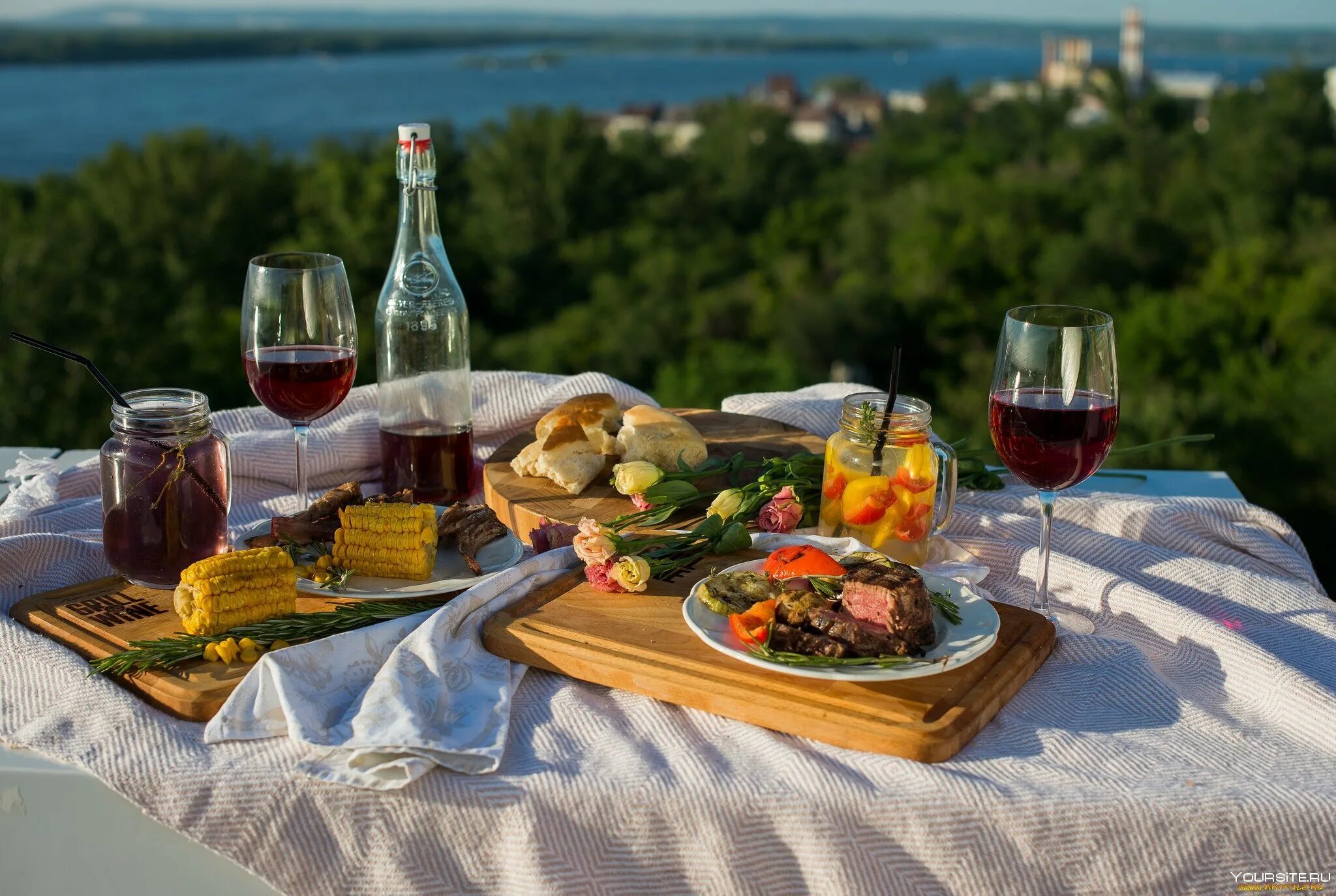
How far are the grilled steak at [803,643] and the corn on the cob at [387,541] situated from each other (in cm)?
56

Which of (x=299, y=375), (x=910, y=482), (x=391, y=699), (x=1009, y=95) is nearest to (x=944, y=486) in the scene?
(x=910, y=482)

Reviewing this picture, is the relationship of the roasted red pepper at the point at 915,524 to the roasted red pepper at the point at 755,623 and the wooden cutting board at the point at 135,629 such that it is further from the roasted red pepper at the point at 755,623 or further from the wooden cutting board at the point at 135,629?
the wooden cutting board at the point at 135,629

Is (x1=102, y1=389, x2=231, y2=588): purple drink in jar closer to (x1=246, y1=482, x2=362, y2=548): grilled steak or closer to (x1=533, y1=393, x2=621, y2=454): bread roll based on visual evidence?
(x1=246, y1=482, x2=362, y2=548): grilled steak

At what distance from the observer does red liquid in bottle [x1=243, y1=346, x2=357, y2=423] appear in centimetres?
202

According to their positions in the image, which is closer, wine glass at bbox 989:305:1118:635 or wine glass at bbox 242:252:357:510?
wine glass at bbox 989:305:1118:635

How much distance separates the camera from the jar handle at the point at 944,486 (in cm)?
197

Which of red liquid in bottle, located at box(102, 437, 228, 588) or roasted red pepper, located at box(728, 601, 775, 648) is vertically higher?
red liquid in bottle, located at box(102, 437, 228, 588)

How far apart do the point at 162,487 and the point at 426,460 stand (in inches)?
22.4

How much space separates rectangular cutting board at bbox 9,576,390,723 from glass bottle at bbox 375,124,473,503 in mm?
510

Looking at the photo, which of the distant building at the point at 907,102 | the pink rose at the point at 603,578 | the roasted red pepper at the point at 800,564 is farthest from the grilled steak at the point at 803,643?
the distant building at the point at 907,102

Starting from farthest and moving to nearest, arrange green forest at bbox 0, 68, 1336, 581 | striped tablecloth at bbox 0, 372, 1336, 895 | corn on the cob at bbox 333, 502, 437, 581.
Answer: green forest at bbox 0, 68, 1336, 581, corn on the cob at bbox 333, 502, 437, 581, striped tablecloth at bbox 0, 372, 1336, 895

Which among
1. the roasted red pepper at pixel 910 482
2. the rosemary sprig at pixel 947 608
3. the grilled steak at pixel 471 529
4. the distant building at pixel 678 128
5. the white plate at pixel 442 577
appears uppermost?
the distant building at pixel 678 128

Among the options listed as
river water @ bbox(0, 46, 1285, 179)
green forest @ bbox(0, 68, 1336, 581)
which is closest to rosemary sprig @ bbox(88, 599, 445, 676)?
green forest @ bbox(0, 68, 1336, 581)

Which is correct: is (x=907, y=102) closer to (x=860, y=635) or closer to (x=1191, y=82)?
(x=1191, y=82)
